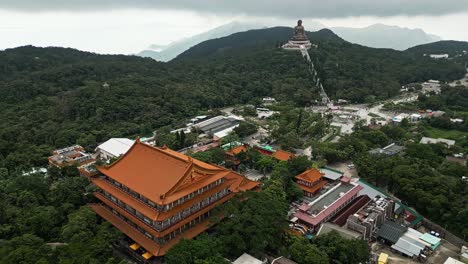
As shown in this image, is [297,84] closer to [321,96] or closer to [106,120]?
[321,96]

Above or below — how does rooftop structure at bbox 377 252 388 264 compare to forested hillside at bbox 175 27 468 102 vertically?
below

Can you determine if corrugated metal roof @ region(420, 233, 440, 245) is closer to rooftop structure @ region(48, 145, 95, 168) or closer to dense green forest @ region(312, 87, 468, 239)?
dense green forest @ region(312, 87, 468, 239)

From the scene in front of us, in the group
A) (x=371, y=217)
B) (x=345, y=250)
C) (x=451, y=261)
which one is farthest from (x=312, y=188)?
(x=451, y=261)

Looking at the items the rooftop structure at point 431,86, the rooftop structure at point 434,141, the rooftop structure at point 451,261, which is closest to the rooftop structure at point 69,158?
the rooftop structure at point 451,261

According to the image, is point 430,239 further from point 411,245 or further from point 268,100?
point 268,100

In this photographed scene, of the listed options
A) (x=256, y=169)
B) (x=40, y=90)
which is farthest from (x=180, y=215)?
(x=40, y=90)

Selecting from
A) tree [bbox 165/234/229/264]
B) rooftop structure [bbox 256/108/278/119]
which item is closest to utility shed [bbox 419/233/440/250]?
tree [bbox 165/234/229/264]
